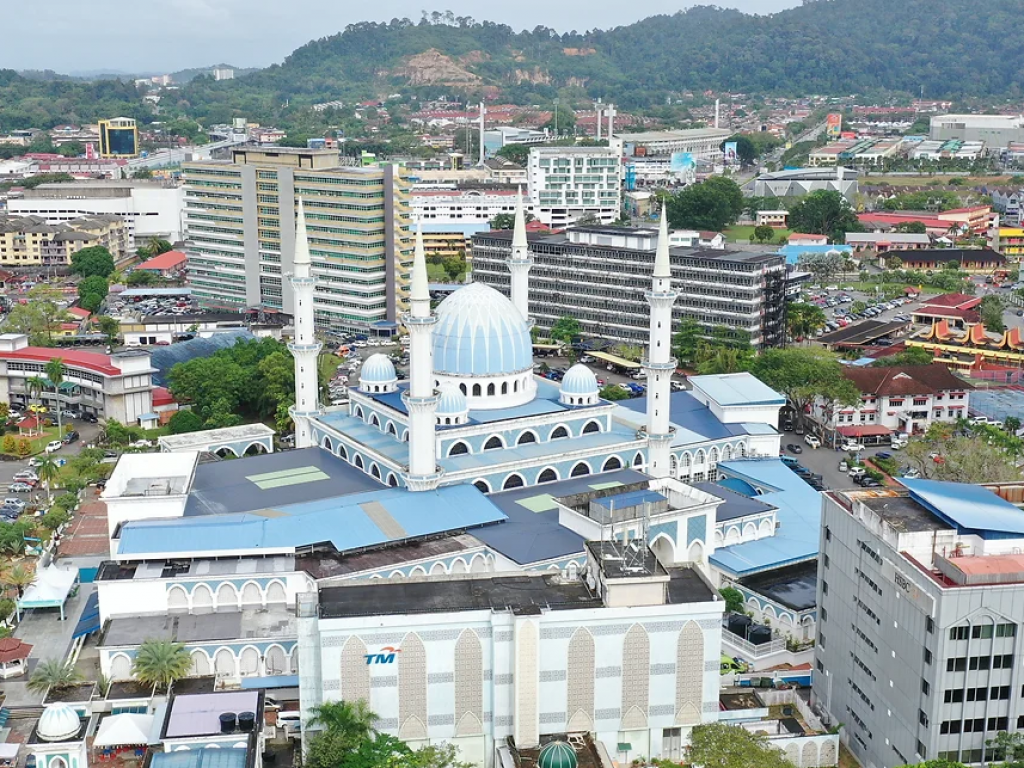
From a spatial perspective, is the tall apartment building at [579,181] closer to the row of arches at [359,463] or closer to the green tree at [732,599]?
the row of arches at [359,463]

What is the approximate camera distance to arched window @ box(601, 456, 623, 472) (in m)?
64.8

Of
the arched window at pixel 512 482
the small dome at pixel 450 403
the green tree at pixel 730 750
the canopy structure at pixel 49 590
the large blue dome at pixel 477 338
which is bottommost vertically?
the canopy structure at pixel 49 590

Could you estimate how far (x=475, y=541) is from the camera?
56125 mm

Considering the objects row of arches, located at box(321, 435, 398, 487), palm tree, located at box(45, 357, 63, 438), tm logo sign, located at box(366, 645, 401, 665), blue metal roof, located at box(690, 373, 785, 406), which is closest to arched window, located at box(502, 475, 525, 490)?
row of arches, located at box(321, 435, 398, 487)

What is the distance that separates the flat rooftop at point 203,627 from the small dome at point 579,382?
20.7 metres

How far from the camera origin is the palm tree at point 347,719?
4072 centimetres

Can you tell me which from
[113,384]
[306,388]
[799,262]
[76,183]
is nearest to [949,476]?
[306,388]

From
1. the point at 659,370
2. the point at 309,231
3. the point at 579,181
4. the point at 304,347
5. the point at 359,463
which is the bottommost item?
the point at 359,463

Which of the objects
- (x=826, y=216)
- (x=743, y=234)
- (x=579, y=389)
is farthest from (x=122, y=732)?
(x=826, y=216)

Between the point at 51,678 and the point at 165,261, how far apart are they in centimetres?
9708

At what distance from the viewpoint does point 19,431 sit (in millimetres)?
82438

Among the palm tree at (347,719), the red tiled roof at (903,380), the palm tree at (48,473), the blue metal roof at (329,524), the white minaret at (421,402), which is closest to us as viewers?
the palm tree at (347,719)

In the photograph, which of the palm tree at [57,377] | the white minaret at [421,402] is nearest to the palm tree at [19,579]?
the white minaret at [421,402]

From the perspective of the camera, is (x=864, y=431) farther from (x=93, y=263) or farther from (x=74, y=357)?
(x=93, y=263)
